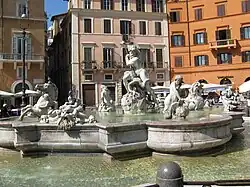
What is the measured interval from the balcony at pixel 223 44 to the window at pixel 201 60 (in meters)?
1.42

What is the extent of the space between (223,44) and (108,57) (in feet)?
39.0

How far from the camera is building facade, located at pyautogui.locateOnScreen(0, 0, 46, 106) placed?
2919 cm

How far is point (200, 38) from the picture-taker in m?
34.6

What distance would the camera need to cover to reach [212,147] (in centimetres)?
704

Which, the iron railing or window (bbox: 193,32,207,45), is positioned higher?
window (bbox: 193,32,207,45)

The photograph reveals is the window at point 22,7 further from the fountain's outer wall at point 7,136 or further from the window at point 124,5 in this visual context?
the fountain's outer wall at point 7,136

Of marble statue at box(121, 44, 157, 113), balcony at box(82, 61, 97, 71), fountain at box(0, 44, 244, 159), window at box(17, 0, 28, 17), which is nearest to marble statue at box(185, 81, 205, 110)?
marble statue at box(121, 44, 157, 113)

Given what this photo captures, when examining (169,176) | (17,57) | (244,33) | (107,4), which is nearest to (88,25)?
(107,4)

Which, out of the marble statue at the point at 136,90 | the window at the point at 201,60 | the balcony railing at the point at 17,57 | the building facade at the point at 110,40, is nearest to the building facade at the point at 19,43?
the balcony railing at the point at 17,57

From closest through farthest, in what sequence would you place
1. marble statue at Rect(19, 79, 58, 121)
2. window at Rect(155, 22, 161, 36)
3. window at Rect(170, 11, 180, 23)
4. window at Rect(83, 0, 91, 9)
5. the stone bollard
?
the stone bollard, marble statue at Rect(19, 79, 58, 121), window at Rect(83, 0, 91, 9), window at Rect(155, 22, 161, 36), window at Rect(170, 11, 180, 23)

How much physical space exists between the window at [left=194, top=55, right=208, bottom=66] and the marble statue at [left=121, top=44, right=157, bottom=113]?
78.4 feet

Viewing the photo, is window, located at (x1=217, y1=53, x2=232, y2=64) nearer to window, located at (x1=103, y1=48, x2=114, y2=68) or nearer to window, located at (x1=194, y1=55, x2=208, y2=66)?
window, located at (x1=194, y1=55, x2=208, y2=66)

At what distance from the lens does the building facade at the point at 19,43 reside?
29188 mm

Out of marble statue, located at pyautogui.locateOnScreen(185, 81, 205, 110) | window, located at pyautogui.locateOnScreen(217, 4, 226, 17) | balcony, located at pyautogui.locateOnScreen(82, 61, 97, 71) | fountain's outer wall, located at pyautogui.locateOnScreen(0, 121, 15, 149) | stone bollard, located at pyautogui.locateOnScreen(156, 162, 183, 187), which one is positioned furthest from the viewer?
window, located at pyautogui.locateOnScreen(217, 4, 226, 17)
